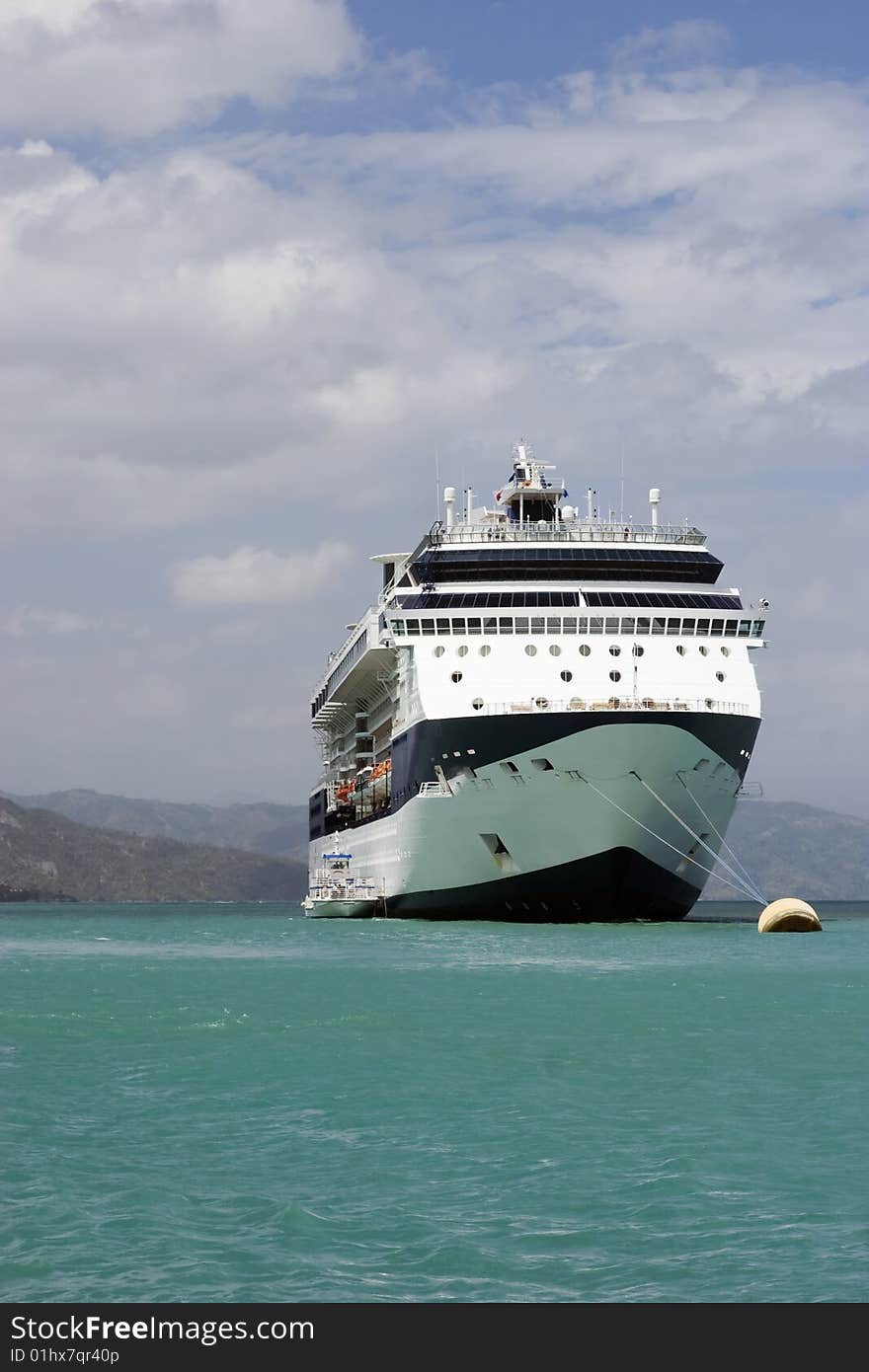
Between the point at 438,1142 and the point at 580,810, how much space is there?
34.7 meters

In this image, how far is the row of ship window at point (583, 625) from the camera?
186 feet

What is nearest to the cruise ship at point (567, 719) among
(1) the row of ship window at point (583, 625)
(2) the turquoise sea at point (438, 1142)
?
(1) the row of ship window at point (583, 625)

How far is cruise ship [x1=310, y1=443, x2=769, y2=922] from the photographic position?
52594 mm

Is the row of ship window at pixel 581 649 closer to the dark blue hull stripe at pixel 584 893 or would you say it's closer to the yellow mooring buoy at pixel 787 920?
the dark blue hull stripe at pixel 584 893

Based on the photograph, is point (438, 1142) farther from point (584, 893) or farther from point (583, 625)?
point (583, 625)

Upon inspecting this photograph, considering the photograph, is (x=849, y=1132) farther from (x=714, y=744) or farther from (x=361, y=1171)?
(x=714, y=744)

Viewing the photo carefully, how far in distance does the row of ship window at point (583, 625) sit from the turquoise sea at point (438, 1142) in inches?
866

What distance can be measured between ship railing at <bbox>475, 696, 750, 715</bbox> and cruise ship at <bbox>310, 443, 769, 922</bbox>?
10 centimetres

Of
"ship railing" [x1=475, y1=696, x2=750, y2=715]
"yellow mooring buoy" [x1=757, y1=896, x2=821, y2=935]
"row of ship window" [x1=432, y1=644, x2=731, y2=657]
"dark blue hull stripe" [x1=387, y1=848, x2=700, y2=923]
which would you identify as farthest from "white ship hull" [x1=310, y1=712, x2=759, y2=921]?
"yellow mooring buoy" [x1=757, y1=896, x2=821, y2=935]

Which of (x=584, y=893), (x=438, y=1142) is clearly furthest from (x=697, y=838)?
(x=438, y=1142)

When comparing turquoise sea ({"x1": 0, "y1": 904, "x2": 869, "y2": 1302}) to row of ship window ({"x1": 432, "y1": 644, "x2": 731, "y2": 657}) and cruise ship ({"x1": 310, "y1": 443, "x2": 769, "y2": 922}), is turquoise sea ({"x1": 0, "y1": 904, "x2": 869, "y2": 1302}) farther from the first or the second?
row of ship window ({"x1": 432, "y1": 644, "x2": 731, "y2": 657})

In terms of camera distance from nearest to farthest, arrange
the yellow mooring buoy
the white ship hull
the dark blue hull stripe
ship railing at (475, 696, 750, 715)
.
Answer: the white ship hull, ship railing at (475, 696, 750, 715), the dark blue hull stripe, the yellow mooring buoy

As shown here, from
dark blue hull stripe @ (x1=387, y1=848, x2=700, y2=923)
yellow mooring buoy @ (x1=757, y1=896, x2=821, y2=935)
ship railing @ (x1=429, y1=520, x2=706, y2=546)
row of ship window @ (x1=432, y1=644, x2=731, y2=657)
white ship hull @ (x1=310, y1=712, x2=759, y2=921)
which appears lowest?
yellow mooring buoy @ (x1=757, y1=896, x2=821, y2=935)

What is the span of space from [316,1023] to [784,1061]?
854 centimetres
